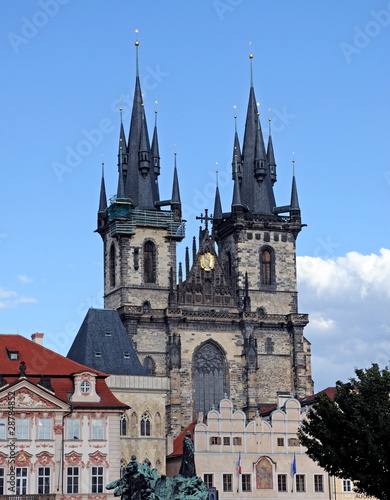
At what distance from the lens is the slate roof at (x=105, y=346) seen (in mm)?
71000

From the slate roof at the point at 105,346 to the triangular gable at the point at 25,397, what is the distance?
12304 mm

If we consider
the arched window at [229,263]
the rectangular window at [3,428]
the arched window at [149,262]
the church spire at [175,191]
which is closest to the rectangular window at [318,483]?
the rectangular window at [3,428]

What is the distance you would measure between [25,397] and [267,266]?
39055 mm

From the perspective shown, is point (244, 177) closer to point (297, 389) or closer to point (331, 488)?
point (297, 389)

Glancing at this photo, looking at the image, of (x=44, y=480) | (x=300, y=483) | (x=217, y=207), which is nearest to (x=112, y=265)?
(x=217, y=207)

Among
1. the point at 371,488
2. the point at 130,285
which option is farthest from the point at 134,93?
the point at 371,488

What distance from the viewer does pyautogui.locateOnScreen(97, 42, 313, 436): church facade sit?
86125 millimetres

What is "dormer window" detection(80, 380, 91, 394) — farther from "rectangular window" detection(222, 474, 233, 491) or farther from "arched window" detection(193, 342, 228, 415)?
"arched window" detection(193, 342, 228, 415)

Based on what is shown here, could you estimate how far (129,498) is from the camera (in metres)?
36.8

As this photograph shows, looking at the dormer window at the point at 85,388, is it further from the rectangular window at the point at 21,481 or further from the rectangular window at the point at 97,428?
the rectangular window at the point at 21,481

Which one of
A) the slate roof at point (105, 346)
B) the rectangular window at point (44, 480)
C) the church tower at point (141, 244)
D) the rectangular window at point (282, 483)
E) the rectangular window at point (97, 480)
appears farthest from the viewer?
the church tower at point (141, 244)

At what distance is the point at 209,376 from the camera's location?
3438 inches

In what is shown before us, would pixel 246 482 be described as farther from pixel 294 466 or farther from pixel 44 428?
pixel 44 428

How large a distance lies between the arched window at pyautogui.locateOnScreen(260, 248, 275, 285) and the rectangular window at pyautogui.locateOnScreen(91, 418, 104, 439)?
1405 inches
